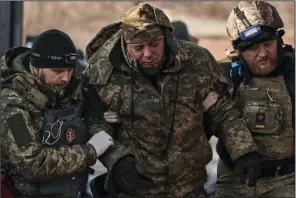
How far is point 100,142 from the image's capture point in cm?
366

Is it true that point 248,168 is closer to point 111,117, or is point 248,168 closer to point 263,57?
point 263,57

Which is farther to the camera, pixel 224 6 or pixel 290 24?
pixel 224 6

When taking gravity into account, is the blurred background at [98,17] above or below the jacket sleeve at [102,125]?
below

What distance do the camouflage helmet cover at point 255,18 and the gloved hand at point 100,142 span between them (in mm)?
1008

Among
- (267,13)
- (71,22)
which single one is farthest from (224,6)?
(267,13)

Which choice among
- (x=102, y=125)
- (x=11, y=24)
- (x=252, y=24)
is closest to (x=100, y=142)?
(x=102, y=125)

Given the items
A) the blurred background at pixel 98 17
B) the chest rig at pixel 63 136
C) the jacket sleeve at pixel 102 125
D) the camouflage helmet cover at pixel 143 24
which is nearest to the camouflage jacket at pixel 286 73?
the camouflage helmet cover at pixel 143 24

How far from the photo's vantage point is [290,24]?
615 inches

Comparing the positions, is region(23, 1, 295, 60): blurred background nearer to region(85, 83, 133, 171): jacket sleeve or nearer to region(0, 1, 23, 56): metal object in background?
region(0, 1, 23, 56): metal object in background

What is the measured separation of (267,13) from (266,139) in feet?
2.45

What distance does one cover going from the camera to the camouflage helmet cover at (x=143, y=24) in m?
3.69

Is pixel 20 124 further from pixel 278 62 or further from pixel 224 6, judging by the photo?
pixel 224 6

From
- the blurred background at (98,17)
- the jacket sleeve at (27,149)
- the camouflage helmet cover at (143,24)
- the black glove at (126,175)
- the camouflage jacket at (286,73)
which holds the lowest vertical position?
the blurred background at (98,17)

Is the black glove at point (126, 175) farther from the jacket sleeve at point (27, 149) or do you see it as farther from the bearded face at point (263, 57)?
the bearded face at point (263, 57)
